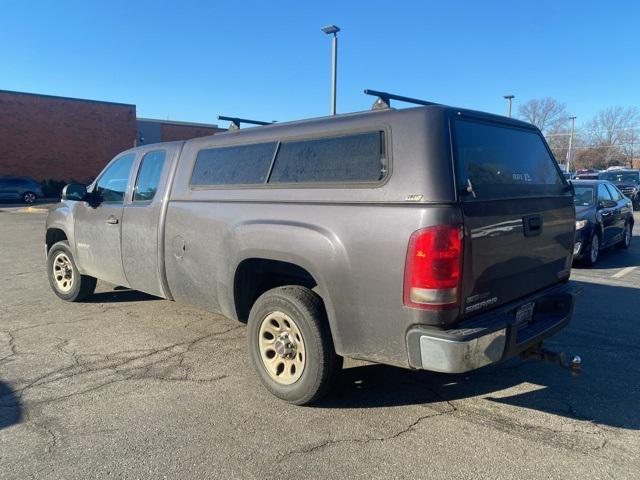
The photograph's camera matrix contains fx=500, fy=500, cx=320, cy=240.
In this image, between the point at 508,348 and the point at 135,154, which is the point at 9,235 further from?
the point at 508,348

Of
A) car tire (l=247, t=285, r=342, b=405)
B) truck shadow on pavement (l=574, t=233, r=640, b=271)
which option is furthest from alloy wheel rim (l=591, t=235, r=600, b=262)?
car tire (l=247, t=285, r=342, b=405)

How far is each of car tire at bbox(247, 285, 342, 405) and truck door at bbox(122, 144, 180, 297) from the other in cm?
149

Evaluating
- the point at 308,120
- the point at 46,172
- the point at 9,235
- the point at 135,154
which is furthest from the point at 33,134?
the point at 308,120

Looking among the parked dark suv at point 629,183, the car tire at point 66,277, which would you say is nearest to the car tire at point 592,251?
the car tire at point 66,277

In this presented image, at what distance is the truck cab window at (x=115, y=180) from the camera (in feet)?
18.1

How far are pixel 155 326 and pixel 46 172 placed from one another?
3298 centimetres

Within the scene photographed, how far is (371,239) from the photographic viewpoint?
305cm

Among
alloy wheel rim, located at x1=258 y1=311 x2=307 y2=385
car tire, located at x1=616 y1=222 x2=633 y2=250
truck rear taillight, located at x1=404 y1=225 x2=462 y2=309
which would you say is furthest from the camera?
car tire, located at x1=616 y1=222 x2=633 y2=250

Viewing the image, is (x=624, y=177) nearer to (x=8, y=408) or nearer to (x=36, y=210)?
(x=8, y=408)

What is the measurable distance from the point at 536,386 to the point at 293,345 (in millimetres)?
1975

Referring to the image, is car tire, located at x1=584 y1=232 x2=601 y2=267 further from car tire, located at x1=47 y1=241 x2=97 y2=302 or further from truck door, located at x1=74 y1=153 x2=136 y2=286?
car tire, located at x1=47 y1=241 x2=97 y2=302

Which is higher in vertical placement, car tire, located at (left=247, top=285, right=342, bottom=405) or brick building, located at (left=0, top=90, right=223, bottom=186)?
brick building, located at (left=0, top=90, right=223, bottom=186)

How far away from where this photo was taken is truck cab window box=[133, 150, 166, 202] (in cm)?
504

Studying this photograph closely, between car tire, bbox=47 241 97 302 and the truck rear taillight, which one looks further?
car tire, bbox=47 241 97 302
